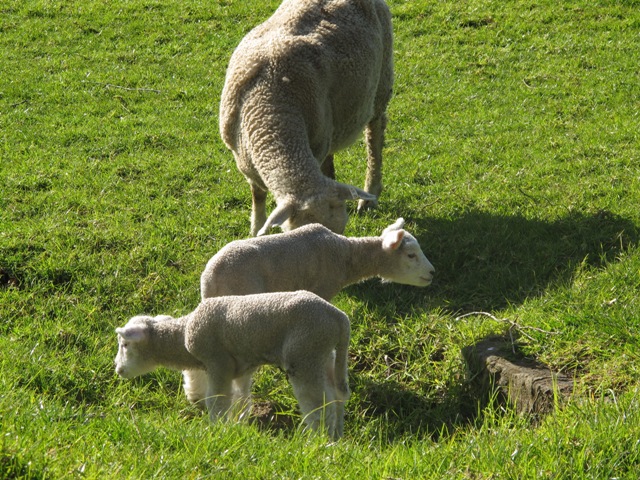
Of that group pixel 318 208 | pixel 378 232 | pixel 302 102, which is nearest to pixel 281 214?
pixel 318 208

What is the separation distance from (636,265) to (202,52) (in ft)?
28.0

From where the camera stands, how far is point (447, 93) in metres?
11.3

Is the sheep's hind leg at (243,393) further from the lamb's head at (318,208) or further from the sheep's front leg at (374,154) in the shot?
the sheep's front leg at (374,154)

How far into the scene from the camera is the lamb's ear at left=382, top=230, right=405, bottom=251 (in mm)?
5934

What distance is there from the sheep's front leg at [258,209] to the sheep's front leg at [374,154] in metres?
1.45

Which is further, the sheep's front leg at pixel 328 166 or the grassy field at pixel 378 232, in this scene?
the sheep's front leg at pixel 328 166

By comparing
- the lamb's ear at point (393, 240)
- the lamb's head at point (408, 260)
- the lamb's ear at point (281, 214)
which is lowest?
the lamb's head at point (408, 260)

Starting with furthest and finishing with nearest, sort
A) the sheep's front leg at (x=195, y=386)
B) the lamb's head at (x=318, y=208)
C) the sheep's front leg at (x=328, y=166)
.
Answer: the sheep's front leg at (x=328, y=166)
the lamb's head at (x=318, y=208)
the sheep's front leg at (x=195, y=386)

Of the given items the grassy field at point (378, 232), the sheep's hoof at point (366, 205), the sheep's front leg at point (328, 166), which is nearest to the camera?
the grassy field at point (378, 232)

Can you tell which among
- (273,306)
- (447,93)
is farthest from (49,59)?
(273,306)

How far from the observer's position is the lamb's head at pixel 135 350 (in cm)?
514

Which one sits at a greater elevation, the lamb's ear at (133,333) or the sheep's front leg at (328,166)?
the lamb's ear at (133,333)

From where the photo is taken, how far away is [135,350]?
17.1 feet

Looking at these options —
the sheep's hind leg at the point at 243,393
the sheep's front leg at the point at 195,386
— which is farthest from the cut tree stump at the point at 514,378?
the sheep's front leg at the point at 195,386
